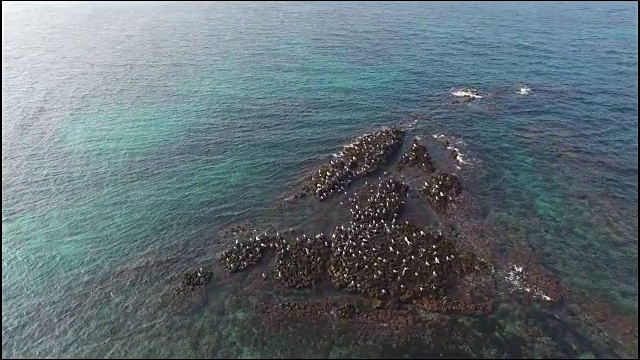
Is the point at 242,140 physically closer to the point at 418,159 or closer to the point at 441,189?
the point at 418,159

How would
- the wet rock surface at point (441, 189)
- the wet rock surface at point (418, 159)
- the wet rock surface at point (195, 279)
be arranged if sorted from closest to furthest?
1. the wet rock surface at point (195, 279)
2. the wet rock surface at point (441, 189)
3. the wet rock surface at point (418, 159)

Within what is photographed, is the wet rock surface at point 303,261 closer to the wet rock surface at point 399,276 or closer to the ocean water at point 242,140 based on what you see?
the wet rock surface at point 399,276

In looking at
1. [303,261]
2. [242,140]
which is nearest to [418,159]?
[303,261]

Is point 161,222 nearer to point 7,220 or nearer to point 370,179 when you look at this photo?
point 7,220

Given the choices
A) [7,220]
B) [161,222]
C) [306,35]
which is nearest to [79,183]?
[7,220]

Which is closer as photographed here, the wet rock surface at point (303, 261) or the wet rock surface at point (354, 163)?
the wet rock surface at point (303, 261)

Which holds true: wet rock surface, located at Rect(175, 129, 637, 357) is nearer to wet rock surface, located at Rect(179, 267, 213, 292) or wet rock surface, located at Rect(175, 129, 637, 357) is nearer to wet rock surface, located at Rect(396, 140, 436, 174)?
wet rock surface, located at Rect(179, 267, 213, 292)

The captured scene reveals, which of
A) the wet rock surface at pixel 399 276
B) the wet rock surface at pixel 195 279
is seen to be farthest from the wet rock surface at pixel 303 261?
the wet rock surface at pixel 195 279

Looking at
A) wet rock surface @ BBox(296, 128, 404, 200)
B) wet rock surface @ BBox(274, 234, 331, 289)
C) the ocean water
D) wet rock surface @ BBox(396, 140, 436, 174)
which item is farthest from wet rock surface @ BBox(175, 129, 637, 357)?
wet rock surface @ BBox(396, 140, 436, 174)
